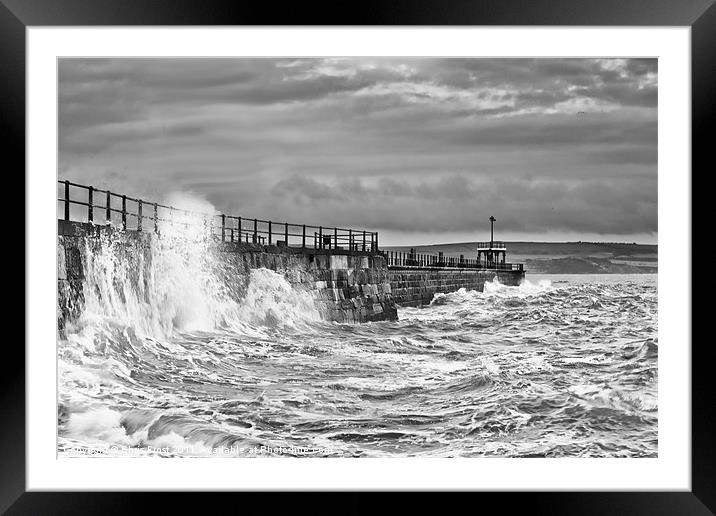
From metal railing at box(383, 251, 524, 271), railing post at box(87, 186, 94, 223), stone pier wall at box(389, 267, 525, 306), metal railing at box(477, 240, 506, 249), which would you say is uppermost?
railing post at box(87, 186, 94, 223)

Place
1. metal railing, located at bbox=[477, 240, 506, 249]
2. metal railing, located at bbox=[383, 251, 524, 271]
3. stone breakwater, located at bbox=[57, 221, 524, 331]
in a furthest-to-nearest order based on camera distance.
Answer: metal railing, located at bbox=[383, 251, 524, 271] → metal railing, located at bbox=[477, 240, 506, 249] → stone breakwater, located at bbox=[57, 221, 524, 331]

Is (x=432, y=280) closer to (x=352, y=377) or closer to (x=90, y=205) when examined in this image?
(x=352, y=377)

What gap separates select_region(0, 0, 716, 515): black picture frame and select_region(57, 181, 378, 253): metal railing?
3.97 ft

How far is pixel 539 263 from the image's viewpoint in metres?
5.07

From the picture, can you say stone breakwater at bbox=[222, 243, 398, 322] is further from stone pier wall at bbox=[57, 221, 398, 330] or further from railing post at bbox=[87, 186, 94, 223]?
railing post at bbox=[87, 186, 94, 223]

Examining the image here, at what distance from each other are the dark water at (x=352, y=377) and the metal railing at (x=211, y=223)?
0.32 metres

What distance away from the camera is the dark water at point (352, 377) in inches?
173

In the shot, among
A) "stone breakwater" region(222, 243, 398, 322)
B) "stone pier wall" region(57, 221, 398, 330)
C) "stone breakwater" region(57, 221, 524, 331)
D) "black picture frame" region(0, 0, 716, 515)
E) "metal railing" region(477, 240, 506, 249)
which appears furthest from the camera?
"stone breakwater" region(222, 243, 398, 322)

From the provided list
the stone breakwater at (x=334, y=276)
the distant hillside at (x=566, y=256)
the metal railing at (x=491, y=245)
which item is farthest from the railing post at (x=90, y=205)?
the metal railing at (x=491, y=245)

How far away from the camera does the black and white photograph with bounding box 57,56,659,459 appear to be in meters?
4.46

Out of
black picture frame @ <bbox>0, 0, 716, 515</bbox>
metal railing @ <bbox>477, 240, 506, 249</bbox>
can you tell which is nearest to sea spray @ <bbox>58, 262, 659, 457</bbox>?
metal railing @ <bbox>477, 240, 506, 249</bbox>

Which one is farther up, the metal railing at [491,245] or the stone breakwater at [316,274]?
the metal railing at [491,245]
